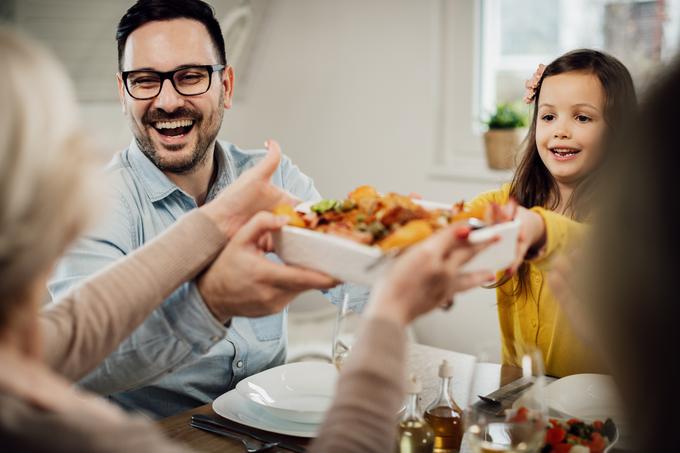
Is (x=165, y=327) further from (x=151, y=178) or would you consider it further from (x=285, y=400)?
(x=151, y=178)

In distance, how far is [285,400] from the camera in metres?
1.53

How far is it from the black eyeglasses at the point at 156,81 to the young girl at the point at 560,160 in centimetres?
84

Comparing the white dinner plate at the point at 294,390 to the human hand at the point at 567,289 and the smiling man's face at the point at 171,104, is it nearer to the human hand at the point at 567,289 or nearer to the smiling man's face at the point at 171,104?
the human hand at the point at 567,289

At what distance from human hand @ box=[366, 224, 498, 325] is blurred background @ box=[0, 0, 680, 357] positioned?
199 cm

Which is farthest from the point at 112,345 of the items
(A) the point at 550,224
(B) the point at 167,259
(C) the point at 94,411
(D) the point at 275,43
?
(D) the point at 275,43

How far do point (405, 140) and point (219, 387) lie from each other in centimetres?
196

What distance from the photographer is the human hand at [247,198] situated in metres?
1.42

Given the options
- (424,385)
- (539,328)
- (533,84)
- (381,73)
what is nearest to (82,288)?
(424,385)

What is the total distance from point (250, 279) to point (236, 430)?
0.28 metres

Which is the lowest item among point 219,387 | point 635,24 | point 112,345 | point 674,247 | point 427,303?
point 219,387

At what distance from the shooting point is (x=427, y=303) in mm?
1075

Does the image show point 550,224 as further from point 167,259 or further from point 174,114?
point 174,114

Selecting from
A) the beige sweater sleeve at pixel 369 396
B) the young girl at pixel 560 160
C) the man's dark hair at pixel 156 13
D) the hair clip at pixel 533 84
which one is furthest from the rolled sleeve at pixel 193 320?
the hair clip at pixel 533 84

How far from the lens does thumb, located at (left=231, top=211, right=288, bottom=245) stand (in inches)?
51.6
